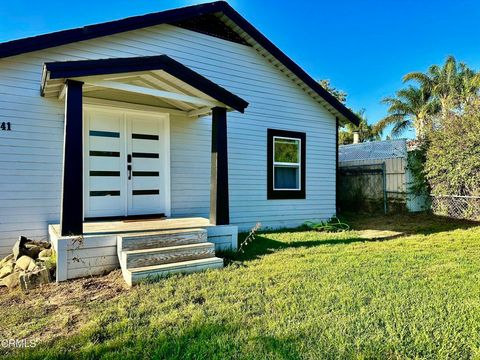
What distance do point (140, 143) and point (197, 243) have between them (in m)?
2.72

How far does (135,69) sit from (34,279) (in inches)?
120

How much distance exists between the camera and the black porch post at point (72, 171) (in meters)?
4.14

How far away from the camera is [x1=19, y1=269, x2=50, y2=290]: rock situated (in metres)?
3.85

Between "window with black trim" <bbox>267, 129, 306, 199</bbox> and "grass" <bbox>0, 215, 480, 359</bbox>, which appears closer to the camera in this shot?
"grass" <bbox>0, 215, 480, 359</bbox>

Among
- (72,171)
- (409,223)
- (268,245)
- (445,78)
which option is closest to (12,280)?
(72,171)

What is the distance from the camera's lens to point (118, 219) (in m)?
6.00

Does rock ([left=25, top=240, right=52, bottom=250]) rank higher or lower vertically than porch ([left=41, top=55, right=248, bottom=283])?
lower

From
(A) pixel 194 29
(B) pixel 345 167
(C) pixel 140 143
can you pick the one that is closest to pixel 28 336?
(C) pixel 140 143

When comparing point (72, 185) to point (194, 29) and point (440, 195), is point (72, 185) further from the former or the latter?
point (440, 195)

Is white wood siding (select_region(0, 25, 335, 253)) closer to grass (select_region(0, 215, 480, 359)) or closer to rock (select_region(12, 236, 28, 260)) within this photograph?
rock (select_region(12, 236, 28, 260))

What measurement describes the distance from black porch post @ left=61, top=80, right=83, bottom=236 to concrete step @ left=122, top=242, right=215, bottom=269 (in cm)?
78

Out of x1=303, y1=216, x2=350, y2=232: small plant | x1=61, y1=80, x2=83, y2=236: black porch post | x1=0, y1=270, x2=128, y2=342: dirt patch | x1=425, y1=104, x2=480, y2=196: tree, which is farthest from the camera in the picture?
x1=425, y1=104, x2=480, y2=196: tree

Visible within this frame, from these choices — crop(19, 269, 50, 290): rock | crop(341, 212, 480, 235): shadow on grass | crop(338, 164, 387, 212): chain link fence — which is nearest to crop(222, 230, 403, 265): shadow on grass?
crop(341, 212, 480, 235): shadow on grass

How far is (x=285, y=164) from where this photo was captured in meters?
8.35
